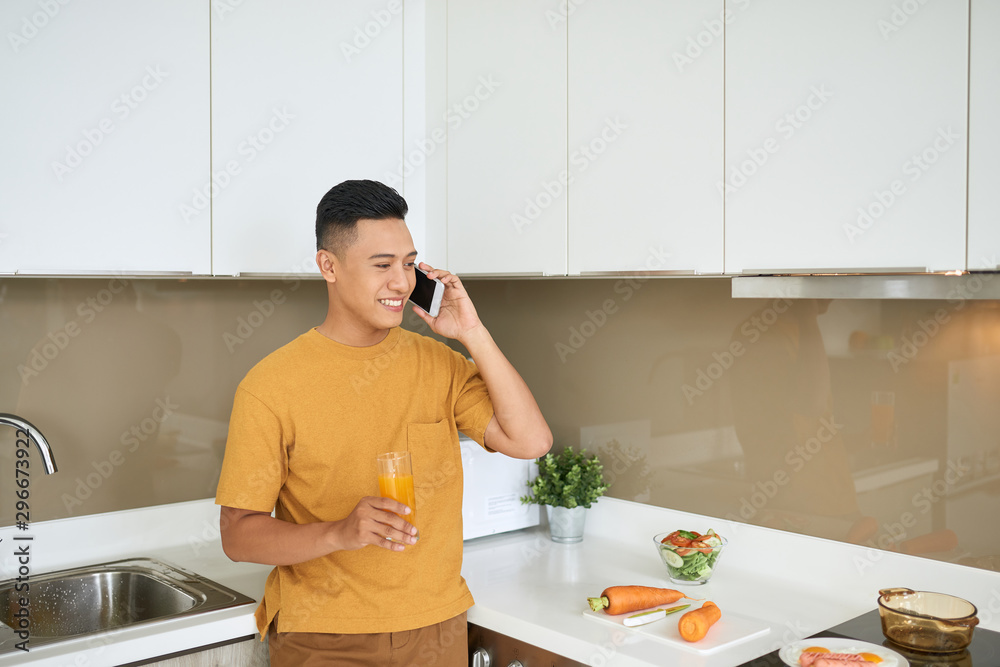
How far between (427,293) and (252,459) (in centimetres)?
46

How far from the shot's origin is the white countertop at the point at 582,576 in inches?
62.2

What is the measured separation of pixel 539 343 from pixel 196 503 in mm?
1068

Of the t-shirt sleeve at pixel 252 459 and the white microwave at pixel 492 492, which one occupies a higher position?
the t-shirt sleeve at pixel 252 459

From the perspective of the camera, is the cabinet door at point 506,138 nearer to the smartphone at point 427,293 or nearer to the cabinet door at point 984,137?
the smartphone at point 427,293

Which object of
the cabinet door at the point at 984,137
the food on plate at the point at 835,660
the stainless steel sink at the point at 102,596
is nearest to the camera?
the cabinet door at the point at 984,137

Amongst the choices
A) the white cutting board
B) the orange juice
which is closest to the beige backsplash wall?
the white cutting board

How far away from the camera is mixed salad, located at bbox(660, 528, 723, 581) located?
6.23 ft

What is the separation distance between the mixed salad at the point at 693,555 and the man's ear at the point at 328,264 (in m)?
0.96

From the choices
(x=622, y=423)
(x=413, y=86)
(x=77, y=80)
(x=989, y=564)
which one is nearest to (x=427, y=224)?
(x=413, y=86)

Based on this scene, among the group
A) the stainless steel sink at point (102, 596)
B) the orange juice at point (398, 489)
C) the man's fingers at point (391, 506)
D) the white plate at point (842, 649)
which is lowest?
the stainless steel sink at point (102, 596)

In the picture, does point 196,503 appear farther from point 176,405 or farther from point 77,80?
point 77,80

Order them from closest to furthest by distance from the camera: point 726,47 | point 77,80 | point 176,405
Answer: point 726,47 < point 77,80 < point 176,405

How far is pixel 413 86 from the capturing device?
2.29 metres

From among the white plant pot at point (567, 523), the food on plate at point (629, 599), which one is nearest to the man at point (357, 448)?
the food on plate at point (629, 599)
